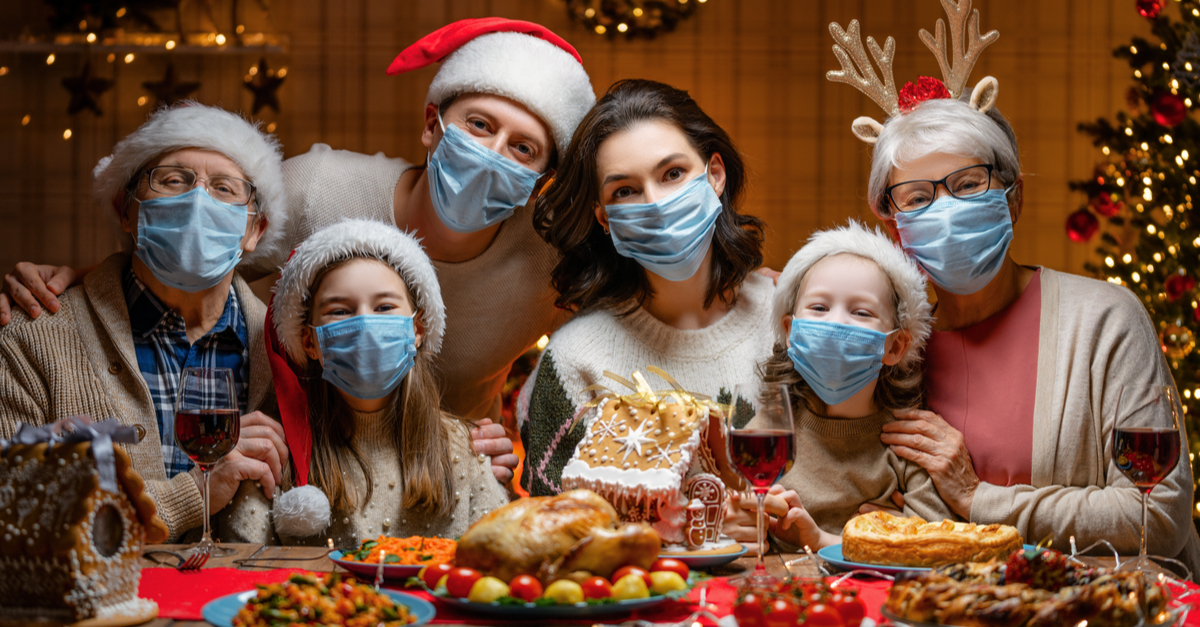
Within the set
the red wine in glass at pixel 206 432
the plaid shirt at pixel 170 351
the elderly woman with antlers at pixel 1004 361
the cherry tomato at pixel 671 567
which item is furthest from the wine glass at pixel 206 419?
the elderly woman with antlers at pixel 1004 361

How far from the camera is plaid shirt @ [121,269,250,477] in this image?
2.48m

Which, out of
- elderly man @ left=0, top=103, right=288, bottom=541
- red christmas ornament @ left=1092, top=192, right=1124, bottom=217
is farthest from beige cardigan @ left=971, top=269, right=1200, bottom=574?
red christmas ornament @ left=1092, top=192, right=1124, bottom=217

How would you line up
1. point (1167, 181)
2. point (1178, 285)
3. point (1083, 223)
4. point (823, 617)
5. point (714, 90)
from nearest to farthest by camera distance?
1. point (823, 617)
2. point (1178, 285)
3. point (1167, 181)
4. point (1083, 223)
5. point (714, 90)

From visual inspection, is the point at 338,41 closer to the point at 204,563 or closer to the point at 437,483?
the point at 437,483

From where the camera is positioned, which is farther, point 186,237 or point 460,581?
point 186,237

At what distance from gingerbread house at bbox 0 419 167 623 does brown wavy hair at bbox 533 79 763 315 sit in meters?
1.45

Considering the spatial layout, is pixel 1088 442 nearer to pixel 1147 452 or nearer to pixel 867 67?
pixel 1147 452

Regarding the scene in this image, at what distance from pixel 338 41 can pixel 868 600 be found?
5.55m

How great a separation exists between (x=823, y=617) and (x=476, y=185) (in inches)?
70.9

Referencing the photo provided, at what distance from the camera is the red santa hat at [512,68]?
2871mm

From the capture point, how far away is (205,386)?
1.98 metres

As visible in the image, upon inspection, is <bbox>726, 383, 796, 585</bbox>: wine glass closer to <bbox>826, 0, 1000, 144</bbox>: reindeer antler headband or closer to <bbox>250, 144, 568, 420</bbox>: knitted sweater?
<bbox>826, 0, 1000, 144</bbox>: reindeer antler headband

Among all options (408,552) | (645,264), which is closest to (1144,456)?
(645,264)

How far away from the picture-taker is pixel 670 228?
2.49 m
